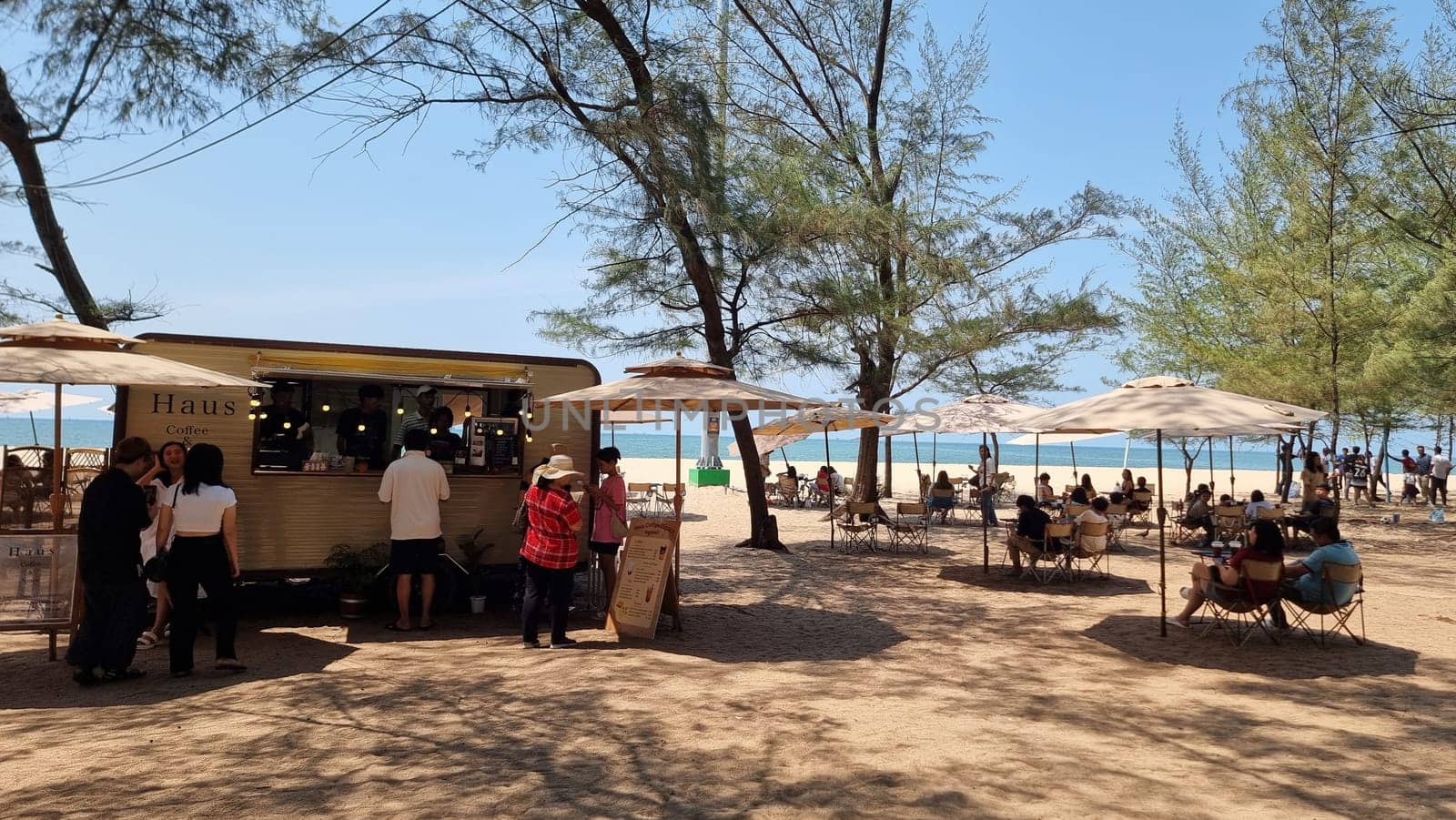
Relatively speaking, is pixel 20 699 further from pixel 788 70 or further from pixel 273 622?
pixel 788 70

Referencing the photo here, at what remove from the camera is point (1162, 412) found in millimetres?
7301

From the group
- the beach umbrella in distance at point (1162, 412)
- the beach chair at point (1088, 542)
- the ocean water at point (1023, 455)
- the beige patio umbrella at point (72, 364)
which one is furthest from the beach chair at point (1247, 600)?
the ocean water at point (1023, 455)

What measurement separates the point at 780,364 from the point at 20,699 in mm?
9713

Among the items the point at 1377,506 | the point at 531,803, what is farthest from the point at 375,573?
the point at 1377,506

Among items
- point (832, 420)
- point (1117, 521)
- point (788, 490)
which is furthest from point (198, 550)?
point (788, 490)

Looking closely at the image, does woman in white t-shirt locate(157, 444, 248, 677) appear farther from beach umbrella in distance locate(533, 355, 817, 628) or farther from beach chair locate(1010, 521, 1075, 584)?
beach chair locate(1010, 521, 1075, 584)

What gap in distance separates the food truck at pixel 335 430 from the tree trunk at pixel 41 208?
4.24m

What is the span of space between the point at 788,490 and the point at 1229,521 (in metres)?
9.03

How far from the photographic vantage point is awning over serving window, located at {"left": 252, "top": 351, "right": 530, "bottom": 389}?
298 inches

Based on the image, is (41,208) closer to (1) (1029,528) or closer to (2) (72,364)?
(2) (72,364)

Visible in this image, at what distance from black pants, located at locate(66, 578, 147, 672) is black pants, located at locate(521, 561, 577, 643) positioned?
235 centimetres

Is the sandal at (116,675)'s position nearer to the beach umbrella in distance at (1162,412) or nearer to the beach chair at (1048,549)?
Answer: the beach umbrella in distance at (1162,412)

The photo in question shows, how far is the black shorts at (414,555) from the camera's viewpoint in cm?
719

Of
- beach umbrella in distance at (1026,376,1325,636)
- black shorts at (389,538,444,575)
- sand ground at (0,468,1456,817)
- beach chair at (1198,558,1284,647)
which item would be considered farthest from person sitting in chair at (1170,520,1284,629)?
black shorts at (389,538,444,575)
